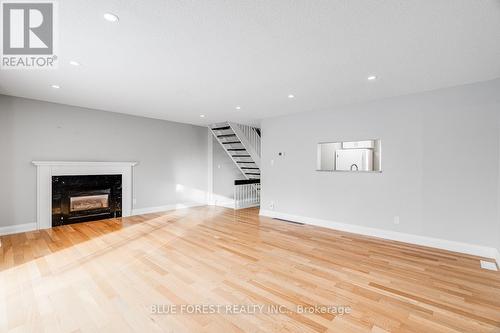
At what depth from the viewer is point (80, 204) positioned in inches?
193

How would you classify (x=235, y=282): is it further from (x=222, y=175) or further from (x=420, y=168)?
(x=222, y=175)

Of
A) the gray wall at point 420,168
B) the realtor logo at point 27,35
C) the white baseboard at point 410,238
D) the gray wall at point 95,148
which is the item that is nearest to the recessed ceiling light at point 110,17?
the realtor logo at point 27,35

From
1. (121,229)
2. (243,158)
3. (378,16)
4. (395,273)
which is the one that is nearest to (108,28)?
(378,16)

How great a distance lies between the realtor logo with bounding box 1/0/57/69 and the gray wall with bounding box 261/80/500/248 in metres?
4.35

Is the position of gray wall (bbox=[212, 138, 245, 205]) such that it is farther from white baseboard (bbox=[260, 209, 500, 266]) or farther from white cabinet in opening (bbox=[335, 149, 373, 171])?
white cabinet in opening (bbox=[335, 149, 373, 171])

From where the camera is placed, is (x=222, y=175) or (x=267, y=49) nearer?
(x=267, y=49)

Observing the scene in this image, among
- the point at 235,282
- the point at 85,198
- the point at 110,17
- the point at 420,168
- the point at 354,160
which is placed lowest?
the point at 235,282

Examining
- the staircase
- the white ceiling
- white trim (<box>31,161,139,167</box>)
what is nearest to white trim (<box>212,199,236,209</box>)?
the staircase

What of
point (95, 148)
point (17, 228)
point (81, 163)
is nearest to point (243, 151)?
point (95, 148)

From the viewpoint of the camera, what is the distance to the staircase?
657 cm

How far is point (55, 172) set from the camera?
453cm

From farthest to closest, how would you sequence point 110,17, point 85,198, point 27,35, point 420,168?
point 85,198 < point 420,168 < point 27,35 < point 110,17

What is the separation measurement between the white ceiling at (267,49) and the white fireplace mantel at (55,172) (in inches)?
53.8

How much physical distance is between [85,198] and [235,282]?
4.33 meters
